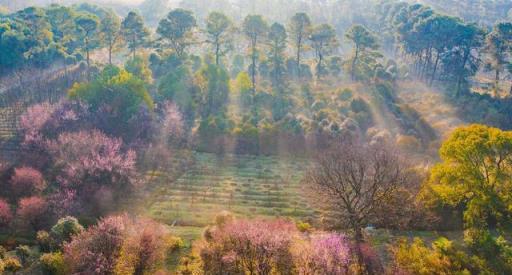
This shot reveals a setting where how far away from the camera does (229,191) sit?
137 ft

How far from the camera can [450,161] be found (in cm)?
2939

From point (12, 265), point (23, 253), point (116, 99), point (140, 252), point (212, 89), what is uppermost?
point (212, 89)

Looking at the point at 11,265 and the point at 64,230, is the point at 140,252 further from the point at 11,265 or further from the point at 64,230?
the point at 11,265

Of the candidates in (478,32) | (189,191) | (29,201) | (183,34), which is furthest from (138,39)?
(478,32)

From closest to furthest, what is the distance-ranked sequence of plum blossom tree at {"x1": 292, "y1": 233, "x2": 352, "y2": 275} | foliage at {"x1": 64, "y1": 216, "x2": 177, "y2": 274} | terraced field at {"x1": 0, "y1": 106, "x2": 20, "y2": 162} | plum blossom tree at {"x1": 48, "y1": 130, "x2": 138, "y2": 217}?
1. plum blossom tree at {"x1": 292, "y1": 233, "x2": 352, "y2": 275}
2. foliage at {"x1": 64, "y1": 216, "x2": 177, "y2": 274}
3. plum blossom tree at {"x1": 48, "y1": 130, "x2": 138, "y2": 217}
4. terraced field at {"x1": 0, "y1": 106, "x2": 20, "y2": 162}

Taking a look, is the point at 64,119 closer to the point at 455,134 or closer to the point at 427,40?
the point at 455,134

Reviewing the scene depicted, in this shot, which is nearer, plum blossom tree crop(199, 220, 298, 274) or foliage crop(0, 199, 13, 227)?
plum blossom tree crop(199, 220, 298, 274)

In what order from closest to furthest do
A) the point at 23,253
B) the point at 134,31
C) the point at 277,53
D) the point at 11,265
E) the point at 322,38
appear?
the point at 11,265
the point at 23,253
the point at 134,31
the point at 322,38
the point at 277,53

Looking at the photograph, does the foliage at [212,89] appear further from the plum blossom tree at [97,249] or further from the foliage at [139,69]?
the plum blossom tree at [97,249]

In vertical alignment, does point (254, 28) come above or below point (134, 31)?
above

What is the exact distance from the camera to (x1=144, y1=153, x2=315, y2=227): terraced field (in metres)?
37.3

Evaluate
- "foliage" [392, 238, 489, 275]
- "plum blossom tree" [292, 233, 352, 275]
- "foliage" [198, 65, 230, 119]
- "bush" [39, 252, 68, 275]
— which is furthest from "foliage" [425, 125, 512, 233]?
"foliage" [198, 65, 230, 119]

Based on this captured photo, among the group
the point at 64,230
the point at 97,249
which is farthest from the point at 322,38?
the point at 97,249

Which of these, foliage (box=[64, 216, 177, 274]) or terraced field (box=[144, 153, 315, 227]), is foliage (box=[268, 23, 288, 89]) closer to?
terraced field (box=[144, 153, 315, 227])
